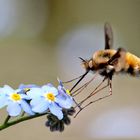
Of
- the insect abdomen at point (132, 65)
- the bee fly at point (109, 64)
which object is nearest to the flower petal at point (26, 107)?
the bee fly at point (109, 64)

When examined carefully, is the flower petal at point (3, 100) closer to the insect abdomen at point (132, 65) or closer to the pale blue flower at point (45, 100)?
the pale blue flower at point (45, 100)

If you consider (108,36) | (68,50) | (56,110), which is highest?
(108,36)

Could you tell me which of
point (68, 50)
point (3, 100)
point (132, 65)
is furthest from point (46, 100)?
point (68, 50)

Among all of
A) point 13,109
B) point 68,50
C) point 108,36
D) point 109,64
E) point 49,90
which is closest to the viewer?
point 13,109

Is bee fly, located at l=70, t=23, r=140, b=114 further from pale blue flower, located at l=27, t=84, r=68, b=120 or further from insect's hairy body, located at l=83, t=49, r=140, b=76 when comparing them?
pale blue flower, located at l=27, t=84, r=68, b=120

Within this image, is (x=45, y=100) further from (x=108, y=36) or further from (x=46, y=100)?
(x=108, y=36)

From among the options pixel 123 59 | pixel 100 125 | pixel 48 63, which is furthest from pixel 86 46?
pixel 123 59

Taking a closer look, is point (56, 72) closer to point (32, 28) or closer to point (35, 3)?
point (32, 28)
